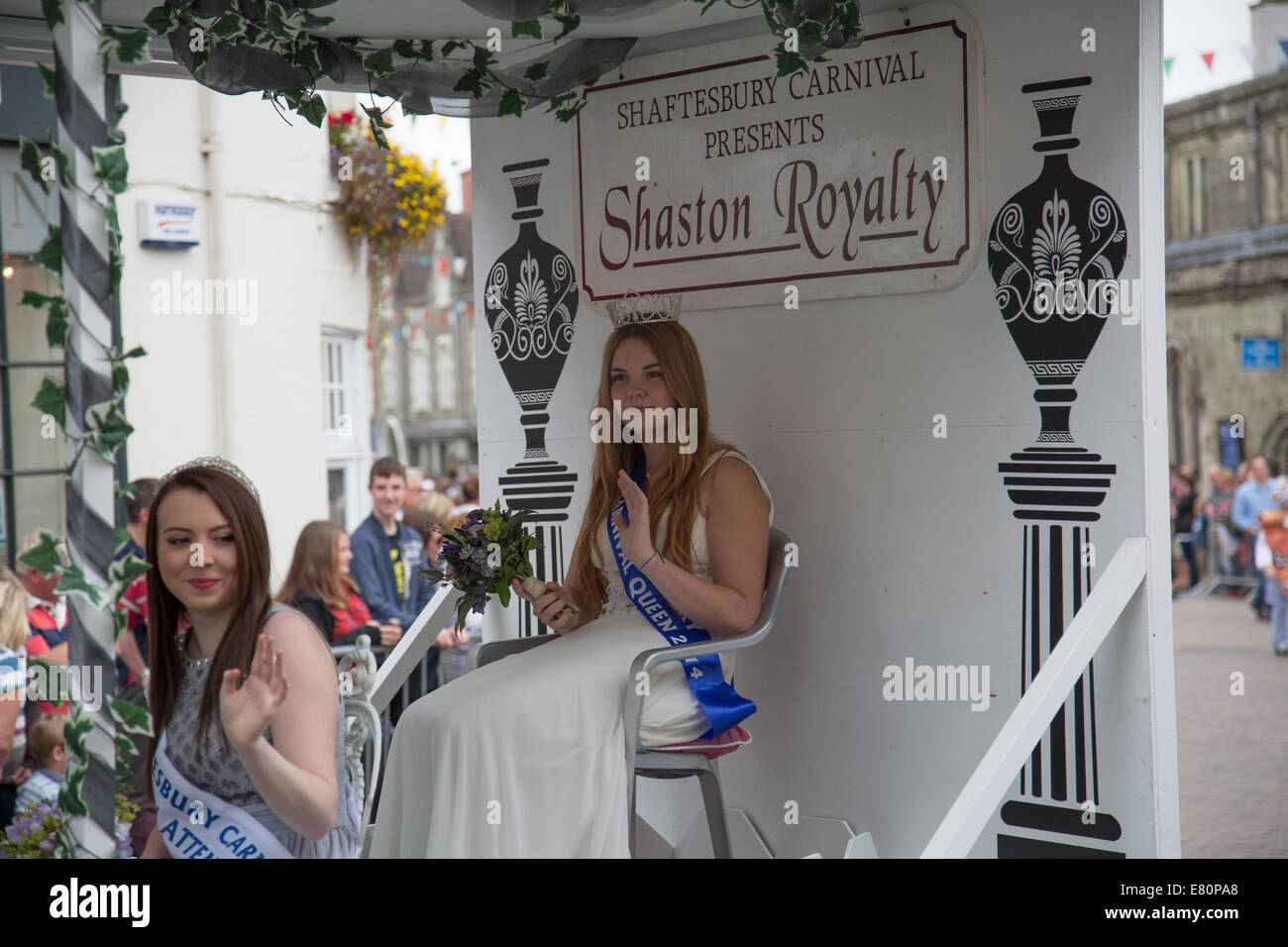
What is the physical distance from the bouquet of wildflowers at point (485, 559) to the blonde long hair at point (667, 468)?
291 millimetres

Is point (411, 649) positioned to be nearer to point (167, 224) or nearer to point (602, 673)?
point (602, 673)

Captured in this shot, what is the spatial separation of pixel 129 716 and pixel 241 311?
7.21 m

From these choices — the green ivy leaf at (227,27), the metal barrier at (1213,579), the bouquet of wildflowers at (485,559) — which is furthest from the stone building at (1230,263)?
the green ivy leaf at (227,27)

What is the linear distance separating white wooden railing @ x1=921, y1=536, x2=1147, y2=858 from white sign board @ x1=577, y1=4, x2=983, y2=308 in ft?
3.11

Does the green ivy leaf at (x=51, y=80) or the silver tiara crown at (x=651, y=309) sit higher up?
the green ivy leaf at (x=51, y=80)

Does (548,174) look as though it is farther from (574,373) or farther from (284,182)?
(284,182)

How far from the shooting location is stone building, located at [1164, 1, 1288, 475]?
21.9 m

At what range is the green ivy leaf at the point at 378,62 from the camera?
12.2 feet

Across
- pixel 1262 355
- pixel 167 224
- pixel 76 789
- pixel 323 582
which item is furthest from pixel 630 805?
pixel 1262 355

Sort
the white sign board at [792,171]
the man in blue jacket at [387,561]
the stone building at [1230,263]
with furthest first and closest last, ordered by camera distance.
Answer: the stone building at [1230,263] → the man in blue jacket at [387,561] → the white sign board at [792,171]

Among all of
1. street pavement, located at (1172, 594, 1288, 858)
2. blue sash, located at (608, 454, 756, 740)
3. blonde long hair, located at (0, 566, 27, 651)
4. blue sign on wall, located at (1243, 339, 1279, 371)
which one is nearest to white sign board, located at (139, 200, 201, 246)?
blonde long hair, located at (0, 566, 27, 651)

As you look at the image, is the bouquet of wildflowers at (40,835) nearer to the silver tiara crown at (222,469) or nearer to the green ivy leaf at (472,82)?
the silver tiara crown at (222,469)

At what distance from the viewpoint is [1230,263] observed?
2336 cm

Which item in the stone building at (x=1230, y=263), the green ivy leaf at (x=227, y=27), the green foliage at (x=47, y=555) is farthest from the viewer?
the stone building at (x=1230, y=263)
